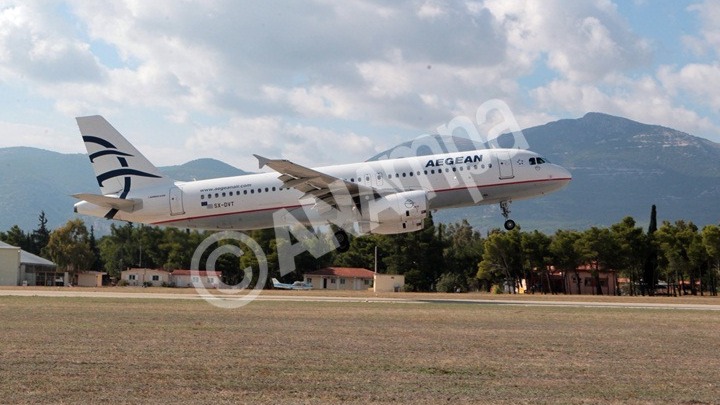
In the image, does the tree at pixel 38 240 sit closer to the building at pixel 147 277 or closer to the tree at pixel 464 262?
the building at pixel 147 277

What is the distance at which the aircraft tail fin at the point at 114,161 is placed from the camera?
2122 inches

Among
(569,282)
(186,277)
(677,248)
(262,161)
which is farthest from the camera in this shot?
(186,277)

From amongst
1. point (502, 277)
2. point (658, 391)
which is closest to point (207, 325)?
point (658, 391)

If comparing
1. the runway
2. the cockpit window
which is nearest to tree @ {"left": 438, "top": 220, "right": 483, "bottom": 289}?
the cockpit window

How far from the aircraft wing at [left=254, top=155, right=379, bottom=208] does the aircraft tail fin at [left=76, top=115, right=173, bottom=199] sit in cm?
1036

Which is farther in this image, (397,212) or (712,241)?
(712,241)

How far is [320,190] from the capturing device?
161 ft

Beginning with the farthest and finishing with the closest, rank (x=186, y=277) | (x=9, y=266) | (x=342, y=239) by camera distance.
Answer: (x=186, y=277)
(x=9, y=266)
(x=342, y=239)

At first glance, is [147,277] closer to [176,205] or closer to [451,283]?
[451,283]

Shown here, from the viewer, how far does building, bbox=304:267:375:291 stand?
113 m

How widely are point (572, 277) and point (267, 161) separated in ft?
226

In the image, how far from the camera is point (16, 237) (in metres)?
161

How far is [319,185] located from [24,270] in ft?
240

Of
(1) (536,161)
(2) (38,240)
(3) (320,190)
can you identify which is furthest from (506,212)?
(2) (38,240)
